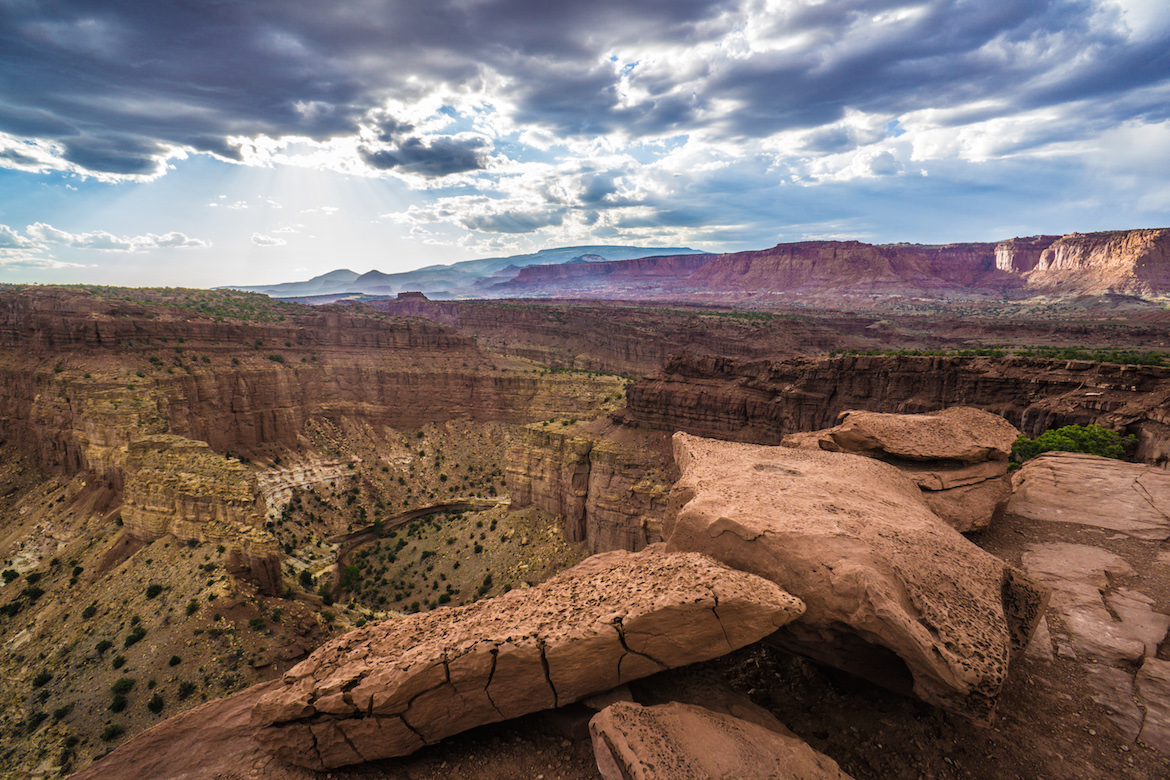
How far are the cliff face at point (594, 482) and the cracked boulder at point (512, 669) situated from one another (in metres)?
26.2

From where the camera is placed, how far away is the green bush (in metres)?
21.6

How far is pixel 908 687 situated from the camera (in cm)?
678

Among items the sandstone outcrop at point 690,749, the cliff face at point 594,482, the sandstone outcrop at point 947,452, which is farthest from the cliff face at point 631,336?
the sandstone outcrop at point 690,749

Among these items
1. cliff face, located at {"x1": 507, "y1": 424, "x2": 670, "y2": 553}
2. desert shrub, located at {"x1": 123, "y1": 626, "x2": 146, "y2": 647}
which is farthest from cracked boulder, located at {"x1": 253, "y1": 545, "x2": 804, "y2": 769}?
cliff face, located at {"x1": 507, "y1": 424, "x2": 670, "y2": 553}

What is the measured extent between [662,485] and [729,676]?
25.3m

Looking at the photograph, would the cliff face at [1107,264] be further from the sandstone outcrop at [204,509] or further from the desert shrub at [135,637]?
the desert shrub at [135,637]

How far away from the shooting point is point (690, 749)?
17.8 ft

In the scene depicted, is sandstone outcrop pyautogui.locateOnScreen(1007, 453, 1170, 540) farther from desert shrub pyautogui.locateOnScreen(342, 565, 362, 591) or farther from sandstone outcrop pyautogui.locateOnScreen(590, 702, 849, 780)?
desert shrub pyautogui.locateOnScreen(342, 565, 362, 591)

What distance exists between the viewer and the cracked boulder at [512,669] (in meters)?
6.29

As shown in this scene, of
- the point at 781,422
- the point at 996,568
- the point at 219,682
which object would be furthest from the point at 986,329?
the point at 219,682

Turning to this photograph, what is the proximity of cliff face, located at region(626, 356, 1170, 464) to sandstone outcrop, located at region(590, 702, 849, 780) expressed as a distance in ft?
105

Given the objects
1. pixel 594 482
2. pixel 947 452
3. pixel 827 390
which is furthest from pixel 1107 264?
pixel 947 452

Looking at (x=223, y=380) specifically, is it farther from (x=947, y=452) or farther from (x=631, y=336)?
(x=631, y=336)

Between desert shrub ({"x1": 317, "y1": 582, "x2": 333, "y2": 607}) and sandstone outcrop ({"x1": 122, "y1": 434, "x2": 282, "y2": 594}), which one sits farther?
desert shrub ({"x1": 317, "y1": 582, "x2": 333, "y2": 607})
